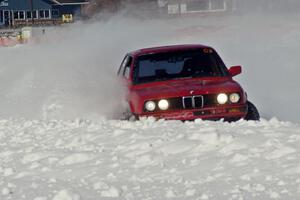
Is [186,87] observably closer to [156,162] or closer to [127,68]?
[127,68]

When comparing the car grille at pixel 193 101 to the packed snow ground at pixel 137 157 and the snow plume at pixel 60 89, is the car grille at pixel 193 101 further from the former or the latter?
the snow plume at pixel 60 89

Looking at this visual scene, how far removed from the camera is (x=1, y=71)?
66.5ft

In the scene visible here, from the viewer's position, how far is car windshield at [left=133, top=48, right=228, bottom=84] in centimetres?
934

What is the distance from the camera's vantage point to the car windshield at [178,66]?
934 centimetres

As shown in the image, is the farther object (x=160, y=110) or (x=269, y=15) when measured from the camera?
(x=269, y=15)

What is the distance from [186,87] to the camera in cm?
870

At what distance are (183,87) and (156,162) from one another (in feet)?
10.5

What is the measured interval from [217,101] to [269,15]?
3249cm

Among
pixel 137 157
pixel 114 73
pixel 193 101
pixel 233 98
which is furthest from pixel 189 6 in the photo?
pixel 137 157

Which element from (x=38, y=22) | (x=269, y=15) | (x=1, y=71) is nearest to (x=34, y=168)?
(x=1, y=71)

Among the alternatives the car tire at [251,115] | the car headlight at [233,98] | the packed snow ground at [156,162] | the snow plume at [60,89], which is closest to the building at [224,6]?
the snow plume at [60,89]

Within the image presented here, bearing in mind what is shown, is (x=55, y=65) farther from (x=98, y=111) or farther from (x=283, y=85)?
(x=98, y=111)

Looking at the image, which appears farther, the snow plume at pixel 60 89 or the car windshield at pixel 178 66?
the snow plume at pixel 60 89

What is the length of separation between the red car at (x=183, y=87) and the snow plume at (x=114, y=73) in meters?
0.77
